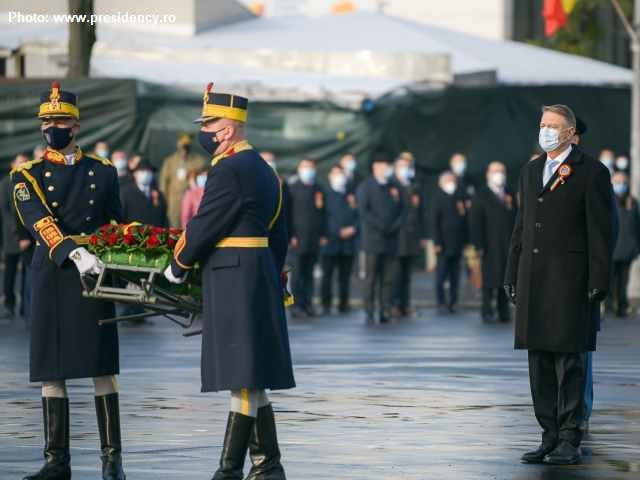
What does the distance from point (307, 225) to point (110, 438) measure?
52.8 ft

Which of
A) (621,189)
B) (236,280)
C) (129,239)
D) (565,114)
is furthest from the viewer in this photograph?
→ (621,189)

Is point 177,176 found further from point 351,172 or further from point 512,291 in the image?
point 512,291

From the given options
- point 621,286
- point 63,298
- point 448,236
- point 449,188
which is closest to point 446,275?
point 448,236

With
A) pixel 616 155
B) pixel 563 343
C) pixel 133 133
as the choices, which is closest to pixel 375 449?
pixel 563 343

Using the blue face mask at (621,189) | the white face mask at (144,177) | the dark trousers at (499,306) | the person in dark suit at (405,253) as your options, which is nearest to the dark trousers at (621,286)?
the blue face mask at (621,189)

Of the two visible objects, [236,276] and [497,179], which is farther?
[497,179]

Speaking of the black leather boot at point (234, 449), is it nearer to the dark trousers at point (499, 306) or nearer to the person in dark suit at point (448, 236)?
the dark trousers at point (499, 306)

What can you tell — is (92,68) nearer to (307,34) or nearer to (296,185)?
(307,34)

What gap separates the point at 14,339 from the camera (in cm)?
2053

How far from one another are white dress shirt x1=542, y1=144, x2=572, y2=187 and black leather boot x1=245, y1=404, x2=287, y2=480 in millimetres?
2352

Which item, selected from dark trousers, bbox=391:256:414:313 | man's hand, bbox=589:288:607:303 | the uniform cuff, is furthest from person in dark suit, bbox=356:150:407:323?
the uniform cuff

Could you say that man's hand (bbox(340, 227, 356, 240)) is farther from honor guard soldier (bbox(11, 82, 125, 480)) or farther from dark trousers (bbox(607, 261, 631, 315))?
honor guard soldier (bbox(11, 82, 125, 480))

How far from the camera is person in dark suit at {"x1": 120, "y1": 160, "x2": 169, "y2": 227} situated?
2328 centimetres

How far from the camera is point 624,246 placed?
25.8 m
